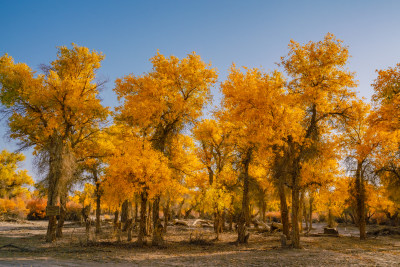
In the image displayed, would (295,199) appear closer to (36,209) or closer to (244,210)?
(244,210)

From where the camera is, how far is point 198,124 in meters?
19.8

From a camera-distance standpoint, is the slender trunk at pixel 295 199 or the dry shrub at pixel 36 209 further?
the dry shrub at pixel 36 209

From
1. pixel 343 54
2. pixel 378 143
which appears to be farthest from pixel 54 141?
pixel 378 143

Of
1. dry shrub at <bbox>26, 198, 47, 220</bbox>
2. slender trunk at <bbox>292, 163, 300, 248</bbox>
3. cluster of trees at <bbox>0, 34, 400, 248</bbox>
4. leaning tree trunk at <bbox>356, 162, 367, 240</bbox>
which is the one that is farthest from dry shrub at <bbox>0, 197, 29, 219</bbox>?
leaning tree trunk at <bbox>356, 162, 367, 240</bbox>

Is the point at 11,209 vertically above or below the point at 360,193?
below

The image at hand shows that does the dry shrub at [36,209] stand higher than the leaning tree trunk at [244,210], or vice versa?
the leaning tree trunk at [244,210]

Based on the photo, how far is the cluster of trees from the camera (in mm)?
15398

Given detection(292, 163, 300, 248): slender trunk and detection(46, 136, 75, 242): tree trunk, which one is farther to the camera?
detection(46, 136, 75, 242): tree trunk

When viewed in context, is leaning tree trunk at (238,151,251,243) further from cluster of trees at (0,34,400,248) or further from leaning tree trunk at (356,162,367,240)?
leaning tree trunk at (356,162,367,240)

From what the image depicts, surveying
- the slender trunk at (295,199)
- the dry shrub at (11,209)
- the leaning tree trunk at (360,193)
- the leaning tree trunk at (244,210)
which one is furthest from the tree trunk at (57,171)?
the dry shrub at (11,209)

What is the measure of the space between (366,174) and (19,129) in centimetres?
2609

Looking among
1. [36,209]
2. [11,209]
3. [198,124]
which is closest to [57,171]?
[198,124]

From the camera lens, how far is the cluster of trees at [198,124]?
15398 mm

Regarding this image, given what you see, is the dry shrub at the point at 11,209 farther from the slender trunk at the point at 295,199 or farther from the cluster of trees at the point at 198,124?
the slender trunk at the point at 295,199
